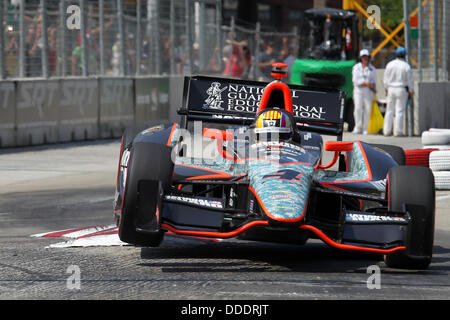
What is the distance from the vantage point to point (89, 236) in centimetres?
889

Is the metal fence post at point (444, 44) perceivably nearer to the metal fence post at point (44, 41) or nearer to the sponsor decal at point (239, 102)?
the metal fence post at point (44, 41)

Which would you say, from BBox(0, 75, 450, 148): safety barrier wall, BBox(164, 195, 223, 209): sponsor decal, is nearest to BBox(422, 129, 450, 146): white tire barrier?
BBox(0, 75, 450, 148): safety barrier wall

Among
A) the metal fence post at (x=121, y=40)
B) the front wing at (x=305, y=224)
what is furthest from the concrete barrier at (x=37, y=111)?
the front wing at (x=305, y=224)

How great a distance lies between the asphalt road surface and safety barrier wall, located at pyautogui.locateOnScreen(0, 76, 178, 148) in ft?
22.3

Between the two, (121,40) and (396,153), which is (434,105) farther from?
(396,153)

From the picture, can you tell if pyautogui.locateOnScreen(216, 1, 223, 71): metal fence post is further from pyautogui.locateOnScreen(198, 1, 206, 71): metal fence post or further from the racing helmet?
the racing helmet

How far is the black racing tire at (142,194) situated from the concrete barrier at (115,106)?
12.6 meters

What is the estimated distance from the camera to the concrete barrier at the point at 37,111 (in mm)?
17719

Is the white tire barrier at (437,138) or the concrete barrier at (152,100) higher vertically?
the concrete barrier at (152,100)

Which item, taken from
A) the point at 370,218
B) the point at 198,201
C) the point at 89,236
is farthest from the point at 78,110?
the point at 370,218

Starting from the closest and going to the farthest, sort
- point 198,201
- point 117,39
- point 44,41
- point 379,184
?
point 198,201 → point 379,184 → point 44,41 → point 117,39

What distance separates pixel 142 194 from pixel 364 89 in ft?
48.9
